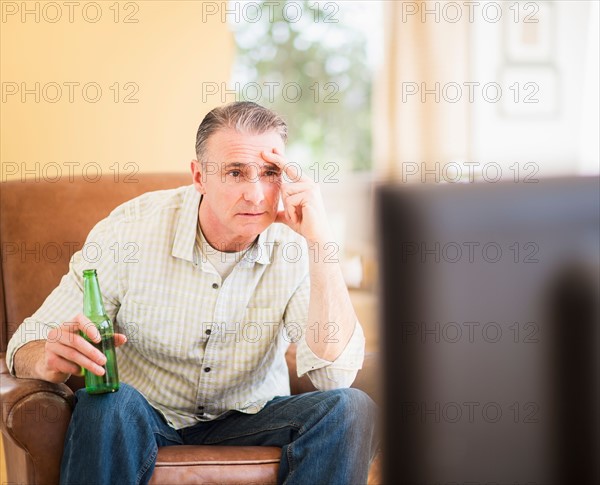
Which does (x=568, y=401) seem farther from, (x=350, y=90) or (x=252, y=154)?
(x=350, y=90)

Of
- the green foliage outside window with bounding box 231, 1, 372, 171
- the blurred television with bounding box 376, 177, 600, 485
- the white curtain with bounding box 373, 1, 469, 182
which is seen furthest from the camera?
the white curtain with bounding box 373, 1, 469, 182

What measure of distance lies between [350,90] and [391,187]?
151 inches

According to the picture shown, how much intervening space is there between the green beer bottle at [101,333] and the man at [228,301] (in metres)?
0.05

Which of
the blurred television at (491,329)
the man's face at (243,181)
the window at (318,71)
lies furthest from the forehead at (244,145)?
the window at (318,71)

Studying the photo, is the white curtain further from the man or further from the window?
the man

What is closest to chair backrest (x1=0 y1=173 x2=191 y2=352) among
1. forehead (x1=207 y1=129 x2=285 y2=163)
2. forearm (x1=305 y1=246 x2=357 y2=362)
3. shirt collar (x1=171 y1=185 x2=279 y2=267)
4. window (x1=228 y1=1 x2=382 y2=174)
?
shirt collar (x1=171 y1=185 x2=279 y2=267)

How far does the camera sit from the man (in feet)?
5.01

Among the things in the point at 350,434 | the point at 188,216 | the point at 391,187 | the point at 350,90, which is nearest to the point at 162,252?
the point at 188,216

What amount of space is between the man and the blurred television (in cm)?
99

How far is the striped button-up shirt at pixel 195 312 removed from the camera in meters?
1.59

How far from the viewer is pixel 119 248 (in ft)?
5.24

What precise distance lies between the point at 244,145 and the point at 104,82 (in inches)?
24.9

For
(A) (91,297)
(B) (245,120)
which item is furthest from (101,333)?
(B) (245,120)

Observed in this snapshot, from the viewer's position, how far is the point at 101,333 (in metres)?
1.50
